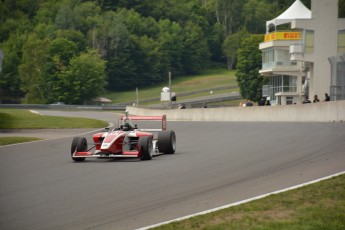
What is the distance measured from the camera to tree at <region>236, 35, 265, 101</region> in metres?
116

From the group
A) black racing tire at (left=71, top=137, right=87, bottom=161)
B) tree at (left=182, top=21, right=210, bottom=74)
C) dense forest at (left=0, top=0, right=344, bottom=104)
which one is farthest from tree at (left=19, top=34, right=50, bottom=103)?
black racing tire at (left=71, top=137, right=87, bottom=161)

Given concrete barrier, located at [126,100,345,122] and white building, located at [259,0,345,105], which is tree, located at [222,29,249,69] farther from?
concrete barrier, located at [126,100,345,122]

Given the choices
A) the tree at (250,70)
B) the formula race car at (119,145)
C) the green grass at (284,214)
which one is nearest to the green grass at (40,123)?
the formula race car at (119,145)

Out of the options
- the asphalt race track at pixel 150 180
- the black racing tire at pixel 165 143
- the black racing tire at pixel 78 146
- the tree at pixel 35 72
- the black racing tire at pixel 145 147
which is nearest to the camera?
the asphalt race track at pixel 150 180

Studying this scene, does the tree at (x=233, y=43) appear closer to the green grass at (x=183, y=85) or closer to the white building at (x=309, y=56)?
the green grass at (x=183, y=85)

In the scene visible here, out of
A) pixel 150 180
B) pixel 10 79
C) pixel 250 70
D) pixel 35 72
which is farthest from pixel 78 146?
pixel 10 79

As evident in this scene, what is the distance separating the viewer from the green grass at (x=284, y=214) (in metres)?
10.7

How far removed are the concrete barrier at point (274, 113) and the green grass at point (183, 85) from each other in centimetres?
8085

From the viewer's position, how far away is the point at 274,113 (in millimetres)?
41312

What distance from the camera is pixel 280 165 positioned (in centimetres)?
1739

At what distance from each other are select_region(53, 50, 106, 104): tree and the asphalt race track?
101 meters

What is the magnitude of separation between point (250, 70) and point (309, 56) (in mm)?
52713

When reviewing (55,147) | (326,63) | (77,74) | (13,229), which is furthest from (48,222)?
(77,74)

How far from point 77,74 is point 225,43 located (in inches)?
2082
